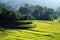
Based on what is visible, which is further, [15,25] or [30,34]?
[15,25]

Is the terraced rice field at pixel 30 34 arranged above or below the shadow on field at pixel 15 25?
below

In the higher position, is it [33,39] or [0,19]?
[0,19]

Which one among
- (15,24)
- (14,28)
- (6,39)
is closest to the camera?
(6,39)

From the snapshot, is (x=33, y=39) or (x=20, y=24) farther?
(x=20, y=24)

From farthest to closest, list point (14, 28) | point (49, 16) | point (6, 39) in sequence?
point (49, 16) < point (14, 28) < point (6, 39)

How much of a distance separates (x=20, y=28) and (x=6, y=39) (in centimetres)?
1393

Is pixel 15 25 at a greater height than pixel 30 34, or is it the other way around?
pixel 15 25

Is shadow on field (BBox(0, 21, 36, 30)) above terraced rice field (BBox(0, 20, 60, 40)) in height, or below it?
above

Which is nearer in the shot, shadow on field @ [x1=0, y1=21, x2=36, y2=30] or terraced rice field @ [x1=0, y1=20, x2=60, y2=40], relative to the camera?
terraced rice field @ [x1=0, y1=20, x2=60, y2=40]

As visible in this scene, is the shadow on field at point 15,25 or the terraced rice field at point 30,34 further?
the shadow on field at point 15,25

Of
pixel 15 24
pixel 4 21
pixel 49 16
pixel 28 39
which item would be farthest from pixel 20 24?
pixel 49 16

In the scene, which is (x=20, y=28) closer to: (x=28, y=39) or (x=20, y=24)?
(x=20, y=24)

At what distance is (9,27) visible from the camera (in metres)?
46.1

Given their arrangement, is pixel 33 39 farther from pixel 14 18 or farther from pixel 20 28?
pixel 14 18
